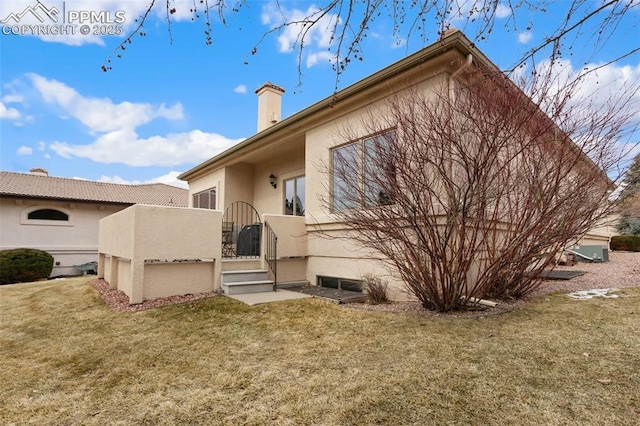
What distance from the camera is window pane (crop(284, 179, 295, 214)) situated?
10992 millimetres

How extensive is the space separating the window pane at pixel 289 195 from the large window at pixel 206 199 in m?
3.69

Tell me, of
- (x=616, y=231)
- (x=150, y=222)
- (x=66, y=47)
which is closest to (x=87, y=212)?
(x=66, y=47)

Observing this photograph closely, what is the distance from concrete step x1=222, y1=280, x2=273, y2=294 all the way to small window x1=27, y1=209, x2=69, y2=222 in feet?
55.3

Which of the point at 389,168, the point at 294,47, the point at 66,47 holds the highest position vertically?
the point at 66,47

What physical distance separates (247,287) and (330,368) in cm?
414

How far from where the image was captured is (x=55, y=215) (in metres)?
18.7

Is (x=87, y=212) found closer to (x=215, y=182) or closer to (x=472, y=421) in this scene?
Result: (x=215, y=182)

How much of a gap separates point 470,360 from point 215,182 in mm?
11536

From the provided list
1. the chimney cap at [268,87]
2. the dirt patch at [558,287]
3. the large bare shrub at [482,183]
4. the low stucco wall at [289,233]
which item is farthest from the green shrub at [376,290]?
the chimney cap at [268,87]

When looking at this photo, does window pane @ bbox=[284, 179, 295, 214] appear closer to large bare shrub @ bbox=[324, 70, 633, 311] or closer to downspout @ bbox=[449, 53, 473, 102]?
large bare shrub @ bbox=[324, 70, 633, 311]

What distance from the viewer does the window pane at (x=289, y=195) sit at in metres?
11.0

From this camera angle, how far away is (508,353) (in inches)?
137

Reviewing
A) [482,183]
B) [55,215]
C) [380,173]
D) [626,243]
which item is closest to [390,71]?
[380,173]

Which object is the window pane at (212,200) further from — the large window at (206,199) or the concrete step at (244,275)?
the concrete step at (244,275)
